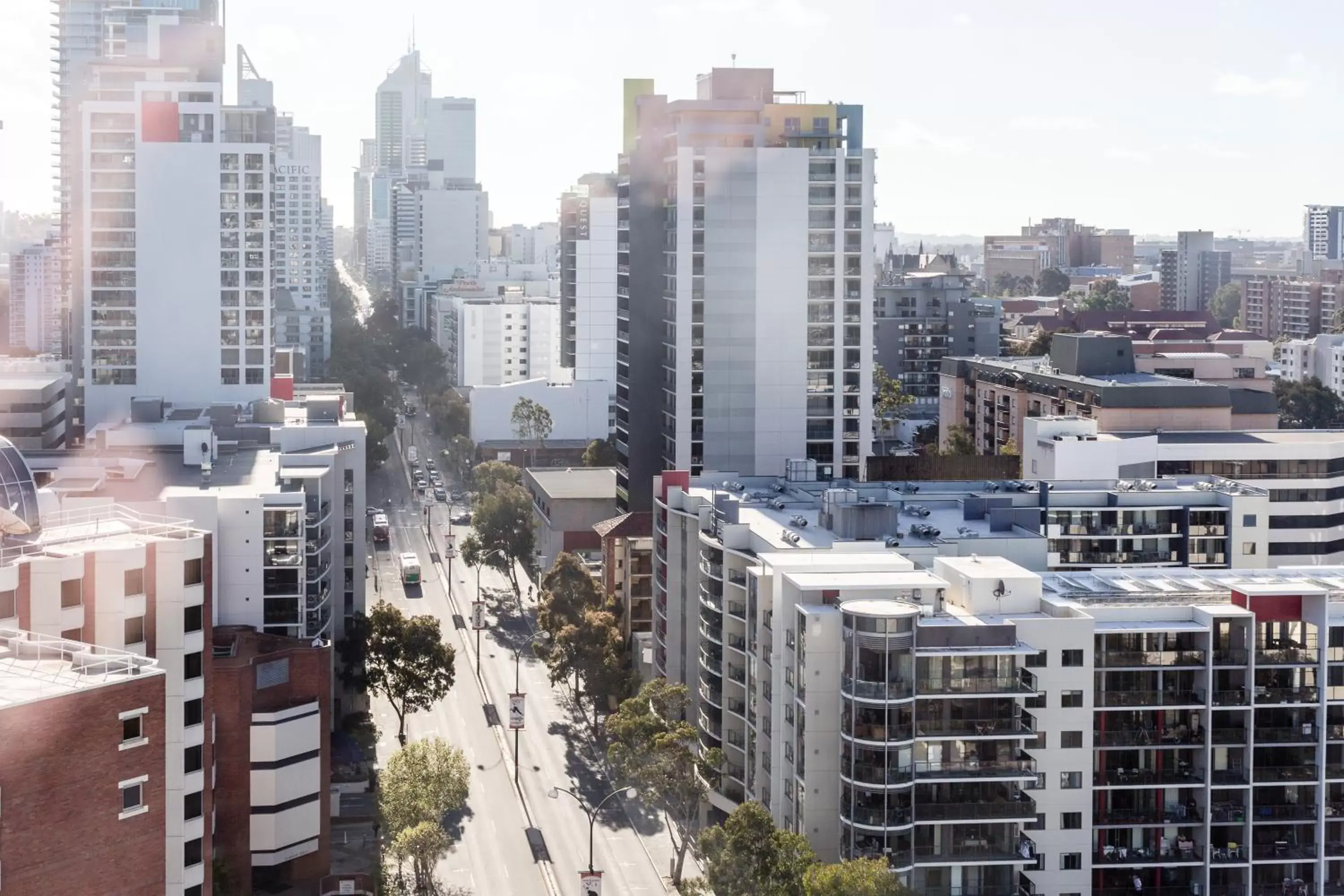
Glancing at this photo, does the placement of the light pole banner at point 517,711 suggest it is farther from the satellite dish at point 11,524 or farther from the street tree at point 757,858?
the satellite dish at point 11,524

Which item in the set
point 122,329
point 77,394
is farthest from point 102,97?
point 77,394

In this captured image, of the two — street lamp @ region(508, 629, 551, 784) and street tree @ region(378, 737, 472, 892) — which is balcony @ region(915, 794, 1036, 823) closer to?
street tree @ region(378, 737, 472, 892)

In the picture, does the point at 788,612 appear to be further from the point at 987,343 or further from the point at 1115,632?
the point at 987,343

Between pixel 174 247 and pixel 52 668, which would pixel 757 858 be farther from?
pixel 174 247

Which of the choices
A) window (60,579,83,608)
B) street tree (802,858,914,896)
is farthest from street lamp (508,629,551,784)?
window (60,579,83,608)

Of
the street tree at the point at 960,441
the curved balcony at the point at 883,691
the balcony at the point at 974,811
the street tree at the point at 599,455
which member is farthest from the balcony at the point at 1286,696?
the street tree at the point at 599,455

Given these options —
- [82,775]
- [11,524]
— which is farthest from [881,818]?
[11,524]
